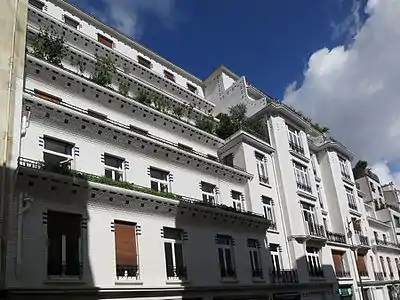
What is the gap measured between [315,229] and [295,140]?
6.86 m

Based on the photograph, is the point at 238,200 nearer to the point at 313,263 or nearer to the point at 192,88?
the point at 313,263

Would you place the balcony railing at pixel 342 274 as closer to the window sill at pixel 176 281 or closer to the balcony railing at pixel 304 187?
the balcony railing at pixel 304 187

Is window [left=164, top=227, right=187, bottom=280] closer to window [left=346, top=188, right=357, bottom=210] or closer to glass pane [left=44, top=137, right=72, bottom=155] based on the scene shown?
glass pane [left=44, top=137, right=72, bottom=155]

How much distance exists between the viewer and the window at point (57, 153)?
15734mm

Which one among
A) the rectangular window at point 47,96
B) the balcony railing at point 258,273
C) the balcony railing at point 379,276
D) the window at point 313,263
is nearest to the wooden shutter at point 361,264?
the balcony railing at point 379,276

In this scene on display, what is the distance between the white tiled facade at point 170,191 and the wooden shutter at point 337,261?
16 centimetres

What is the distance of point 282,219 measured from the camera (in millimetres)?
26250

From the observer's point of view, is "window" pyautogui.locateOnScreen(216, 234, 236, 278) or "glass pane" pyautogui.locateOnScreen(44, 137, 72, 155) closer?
"glass pane" pyautogui.locateOnScreen(44, 137, 72, 155)

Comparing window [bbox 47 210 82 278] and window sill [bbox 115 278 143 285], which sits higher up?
window [bbox 47 210 82 278]

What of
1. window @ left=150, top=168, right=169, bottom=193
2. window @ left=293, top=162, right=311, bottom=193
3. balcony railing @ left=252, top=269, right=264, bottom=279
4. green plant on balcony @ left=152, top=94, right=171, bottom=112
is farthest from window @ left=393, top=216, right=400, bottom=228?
window @ left=150, top=168, right=169, bottom=193

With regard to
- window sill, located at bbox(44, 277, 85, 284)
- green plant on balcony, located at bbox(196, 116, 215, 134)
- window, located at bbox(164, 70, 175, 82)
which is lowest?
window sill, located at bbox(44, 277, 85, 284)

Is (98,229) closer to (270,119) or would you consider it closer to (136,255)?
(136,255)

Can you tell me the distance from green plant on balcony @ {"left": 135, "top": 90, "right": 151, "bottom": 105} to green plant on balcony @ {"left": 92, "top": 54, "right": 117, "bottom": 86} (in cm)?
196

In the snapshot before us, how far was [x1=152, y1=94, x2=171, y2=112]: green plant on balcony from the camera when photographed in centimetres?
2470
